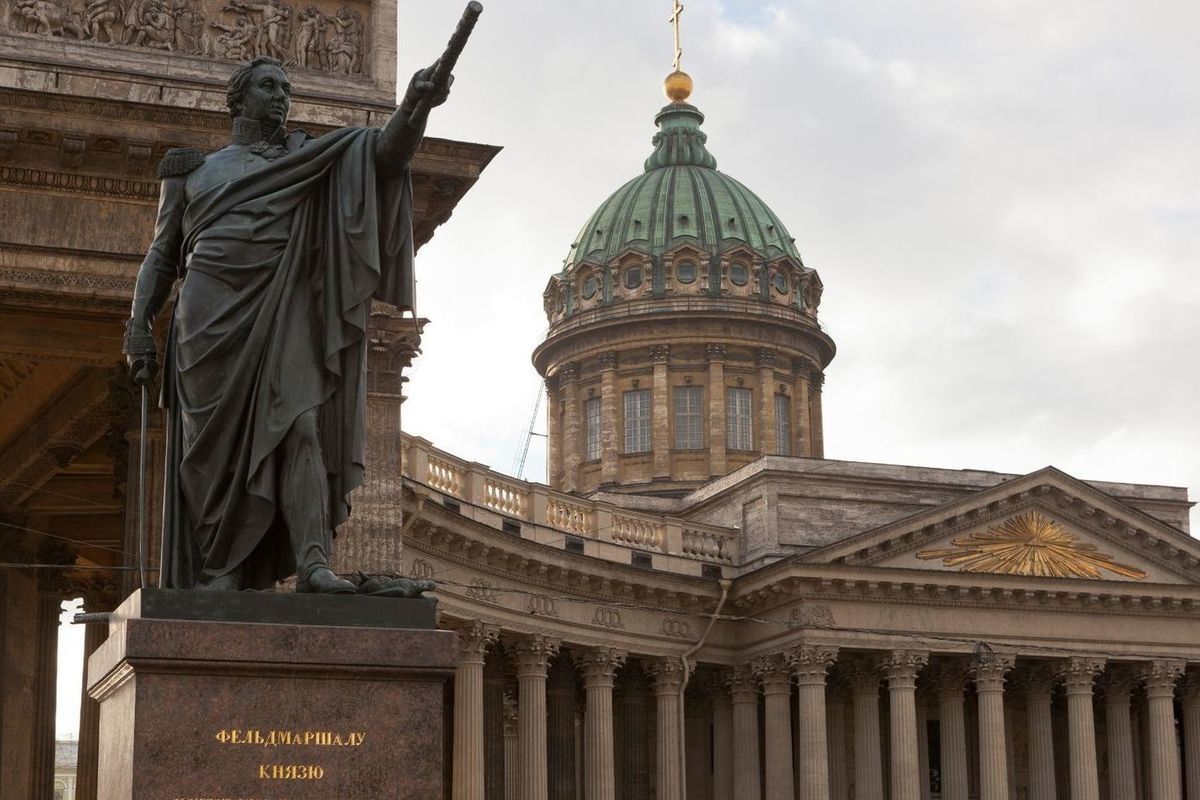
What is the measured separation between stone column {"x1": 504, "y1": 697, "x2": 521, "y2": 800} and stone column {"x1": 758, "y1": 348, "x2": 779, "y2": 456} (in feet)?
50.2

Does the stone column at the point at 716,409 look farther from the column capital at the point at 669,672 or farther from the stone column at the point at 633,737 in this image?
the column capital at the point at 669,672

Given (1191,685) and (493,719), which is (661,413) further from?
(493,719)

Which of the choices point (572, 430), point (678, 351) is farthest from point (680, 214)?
point (572, 430)

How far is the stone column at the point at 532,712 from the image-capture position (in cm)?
4644

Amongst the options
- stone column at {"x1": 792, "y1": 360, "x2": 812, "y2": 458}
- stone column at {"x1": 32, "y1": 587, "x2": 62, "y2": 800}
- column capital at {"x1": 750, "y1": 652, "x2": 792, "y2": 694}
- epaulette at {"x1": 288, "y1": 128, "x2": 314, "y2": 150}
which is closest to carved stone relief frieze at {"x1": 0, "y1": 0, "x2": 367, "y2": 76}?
stone column at {"x1": 32, "y1": 587, "x2": 62, "y2": 800}

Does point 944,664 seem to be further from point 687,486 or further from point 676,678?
point 687,486

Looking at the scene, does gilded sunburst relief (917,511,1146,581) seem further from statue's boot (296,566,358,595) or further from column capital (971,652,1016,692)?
statue's boot (296,566,358,595)

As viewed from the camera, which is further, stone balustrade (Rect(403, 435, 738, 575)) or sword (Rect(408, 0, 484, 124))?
stone balustrade (Rect(403, 435, 738, 575))

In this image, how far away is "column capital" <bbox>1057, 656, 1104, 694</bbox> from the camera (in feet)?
181

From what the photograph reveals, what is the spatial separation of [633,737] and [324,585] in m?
46.1

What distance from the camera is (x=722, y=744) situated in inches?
2154

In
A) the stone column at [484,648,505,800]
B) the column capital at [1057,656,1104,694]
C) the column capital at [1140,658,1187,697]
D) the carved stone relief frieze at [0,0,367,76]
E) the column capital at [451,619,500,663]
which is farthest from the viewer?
the column capital at [1140,658,1187,697]

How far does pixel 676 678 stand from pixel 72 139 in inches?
1236

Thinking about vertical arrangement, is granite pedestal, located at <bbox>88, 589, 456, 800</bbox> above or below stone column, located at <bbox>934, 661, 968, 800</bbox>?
below
